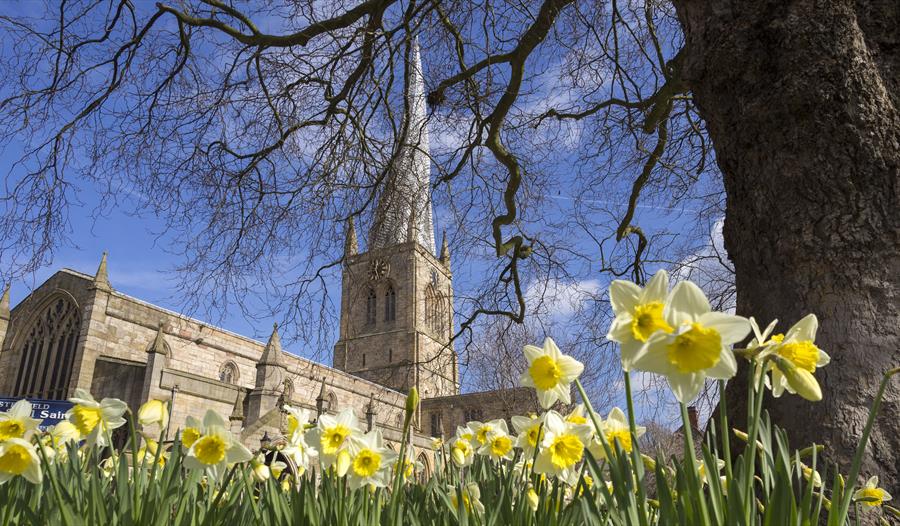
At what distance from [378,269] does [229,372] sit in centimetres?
2412

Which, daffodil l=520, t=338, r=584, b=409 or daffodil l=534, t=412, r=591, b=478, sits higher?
daffodil l=520, t=338, r=584, b=409

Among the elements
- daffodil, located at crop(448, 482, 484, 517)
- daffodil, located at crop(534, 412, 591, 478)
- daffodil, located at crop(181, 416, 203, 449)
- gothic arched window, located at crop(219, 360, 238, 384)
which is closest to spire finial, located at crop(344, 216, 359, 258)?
daffodil, located at crop(448, 482, 484, 517)

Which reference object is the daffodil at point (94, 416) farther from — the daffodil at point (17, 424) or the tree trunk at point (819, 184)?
the tree trunk at point (819, 184)

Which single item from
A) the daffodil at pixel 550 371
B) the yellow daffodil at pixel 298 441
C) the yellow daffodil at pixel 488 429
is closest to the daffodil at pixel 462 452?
the yellow daffodil at pixel 488 429

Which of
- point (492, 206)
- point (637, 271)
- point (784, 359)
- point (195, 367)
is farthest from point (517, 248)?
point (195, 367)

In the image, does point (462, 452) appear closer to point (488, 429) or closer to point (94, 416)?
point (488, 429)

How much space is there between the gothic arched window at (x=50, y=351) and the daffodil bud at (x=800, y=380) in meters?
24.6

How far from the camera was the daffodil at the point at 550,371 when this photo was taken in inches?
52.7

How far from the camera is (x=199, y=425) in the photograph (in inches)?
67.5

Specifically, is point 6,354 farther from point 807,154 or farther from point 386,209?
point 807,154

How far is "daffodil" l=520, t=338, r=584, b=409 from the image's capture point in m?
1.34

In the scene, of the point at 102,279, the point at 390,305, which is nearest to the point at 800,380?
the point at 102,279

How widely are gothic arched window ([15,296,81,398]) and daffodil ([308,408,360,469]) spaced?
76.8 feet

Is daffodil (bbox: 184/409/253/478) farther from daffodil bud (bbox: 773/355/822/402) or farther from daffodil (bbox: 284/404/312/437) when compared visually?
daffodil bud (bbox: 773/355/822/402)
